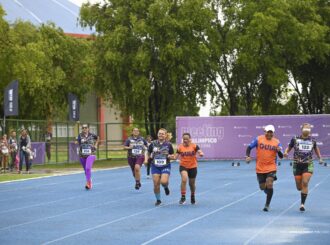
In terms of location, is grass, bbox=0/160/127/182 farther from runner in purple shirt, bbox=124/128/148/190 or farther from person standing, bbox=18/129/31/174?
runner in purple shirt, bbox=124/128/148/190

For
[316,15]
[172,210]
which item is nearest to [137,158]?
[172,210]

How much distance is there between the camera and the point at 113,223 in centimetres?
1478

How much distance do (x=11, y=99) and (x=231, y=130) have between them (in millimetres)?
15009

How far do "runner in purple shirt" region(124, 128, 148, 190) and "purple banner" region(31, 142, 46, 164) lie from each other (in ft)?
51.6

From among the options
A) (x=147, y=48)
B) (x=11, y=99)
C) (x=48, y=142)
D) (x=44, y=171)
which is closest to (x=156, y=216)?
(x=44, y=171)

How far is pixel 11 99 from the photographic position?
35.9 metres

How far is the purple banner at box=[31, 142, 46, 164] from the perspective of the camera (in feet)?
128

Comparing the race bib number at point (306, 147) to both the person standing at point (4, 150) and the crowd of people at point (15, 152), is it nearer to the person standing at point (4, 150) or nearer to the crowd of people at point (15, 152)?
the crowd of people at point (15, 152)

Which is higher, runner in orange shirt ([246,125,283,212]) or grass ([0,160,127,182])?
runner in orange shirt ([246,125,283,212])

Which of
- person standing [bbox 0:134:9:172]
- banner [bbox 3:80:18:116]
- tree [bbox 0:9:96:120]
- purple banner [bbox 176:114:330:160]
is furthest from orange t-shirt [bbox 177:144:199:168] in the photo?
tree [bbox 0:9:96:120]

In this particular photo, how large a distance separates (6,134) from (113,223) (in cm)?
2259

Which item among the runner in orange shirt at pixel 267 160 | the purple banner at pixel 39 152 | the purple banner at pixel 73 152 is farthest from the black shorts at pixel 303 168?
the purple banner at pixel 73 152

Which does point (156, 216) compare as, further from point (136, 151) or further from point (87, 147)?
point (136, 151)

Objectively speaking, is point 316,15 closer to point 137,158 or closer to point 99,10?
point 99,10
